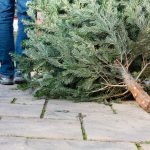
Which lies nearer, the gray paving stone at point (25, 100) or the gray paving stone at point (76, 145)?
the gray paving stone at point (76, 145)

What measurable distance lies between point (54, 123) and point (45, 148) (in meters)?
0.65

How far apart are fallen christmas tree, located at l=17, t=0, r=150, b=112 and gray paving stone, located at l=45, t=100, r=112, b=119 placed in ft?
0.51

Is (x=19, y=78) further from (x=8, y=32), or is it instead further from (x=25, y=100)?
(x=25, y=100)

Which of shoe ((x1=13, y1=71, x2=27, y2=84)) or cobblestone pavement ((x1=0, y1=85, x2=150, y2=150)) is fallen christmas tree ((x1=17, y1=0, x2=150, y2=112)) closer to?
cobblestone pavement ((x1=0, y1=85, x2=150, y2=150))

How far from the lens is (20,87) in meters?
4.90

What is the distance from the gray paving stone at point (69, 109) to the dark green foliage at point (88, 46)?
0.15m

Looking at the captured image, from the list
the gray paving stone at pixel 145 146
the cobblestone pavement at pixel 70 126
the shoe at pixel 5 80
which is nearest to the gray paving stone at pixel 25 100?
the cobblestone pavement at pixel 70 126

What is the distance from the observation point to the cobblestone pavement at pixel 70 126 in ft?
8.38

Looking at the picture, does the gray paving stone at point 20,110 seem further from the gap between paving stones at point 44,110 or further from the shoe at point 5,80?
the shoe at point 5,80

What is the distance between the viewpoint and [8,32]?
5.21 metres

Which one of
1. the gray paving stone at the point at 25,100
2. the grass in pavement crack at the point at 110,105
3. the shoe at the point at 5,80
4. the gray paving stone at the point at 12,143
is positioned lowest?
the shoe at the point at 5,80

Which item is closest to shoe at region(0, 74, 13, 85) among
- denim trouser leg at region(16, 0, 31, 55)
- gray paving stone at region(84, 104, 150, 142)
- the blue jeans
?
the blue jeans

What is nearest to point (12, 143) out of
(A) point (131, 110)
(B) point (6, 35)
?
(A) point (131, 110)

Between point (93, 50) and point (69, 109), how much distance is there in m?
0.58
